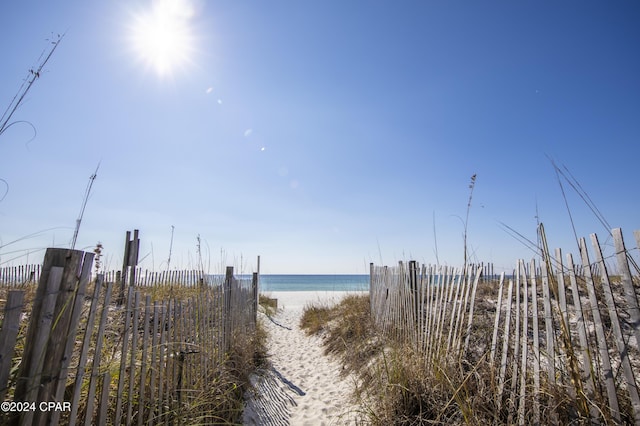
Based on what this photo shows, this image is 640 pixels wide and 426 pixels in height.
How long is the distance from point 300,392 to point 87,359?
10.4 ft

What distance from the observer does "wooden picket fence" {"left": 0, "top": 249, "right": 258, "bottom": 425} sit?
1317mm

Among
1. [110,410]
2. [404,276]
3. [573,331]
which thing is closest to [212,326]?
[110,410]

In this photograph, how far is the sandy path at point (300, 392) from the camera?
3.69 m

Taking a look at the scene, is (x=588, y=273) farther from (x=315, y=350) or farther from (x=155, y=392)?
(x=315, y=350)

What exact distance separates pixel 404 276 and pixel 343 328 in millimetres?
2767

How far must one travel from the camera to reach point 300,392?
464cm

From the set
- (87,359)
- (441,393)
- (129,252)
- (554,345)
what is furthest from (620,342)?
(129,252)

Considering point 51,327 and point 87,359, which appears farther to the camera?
point 87,359

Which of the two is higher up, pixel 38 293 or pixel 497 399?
pixel 38 293

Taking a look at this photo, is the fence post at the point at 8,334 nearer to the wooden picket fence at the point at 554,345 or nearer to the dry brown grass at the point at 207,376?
the dry brown grass at the point at 207,376

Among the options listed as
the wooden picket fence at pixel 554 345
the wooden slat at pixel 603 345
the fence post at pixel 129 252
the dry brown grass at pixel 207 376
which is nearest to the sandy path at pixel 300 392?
the dry brown grass at pixel 207 376

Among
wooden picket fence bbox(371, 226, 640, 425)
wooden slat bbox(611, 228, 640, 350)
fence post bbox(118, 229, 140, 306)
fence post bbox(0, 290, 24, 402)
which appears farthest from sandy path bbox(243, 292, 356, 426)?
fence post bbox(118, 229, 140, 306)

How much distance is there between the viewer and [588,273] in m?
2.13

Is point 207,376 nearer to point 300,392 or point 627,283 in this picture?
point 300,392
